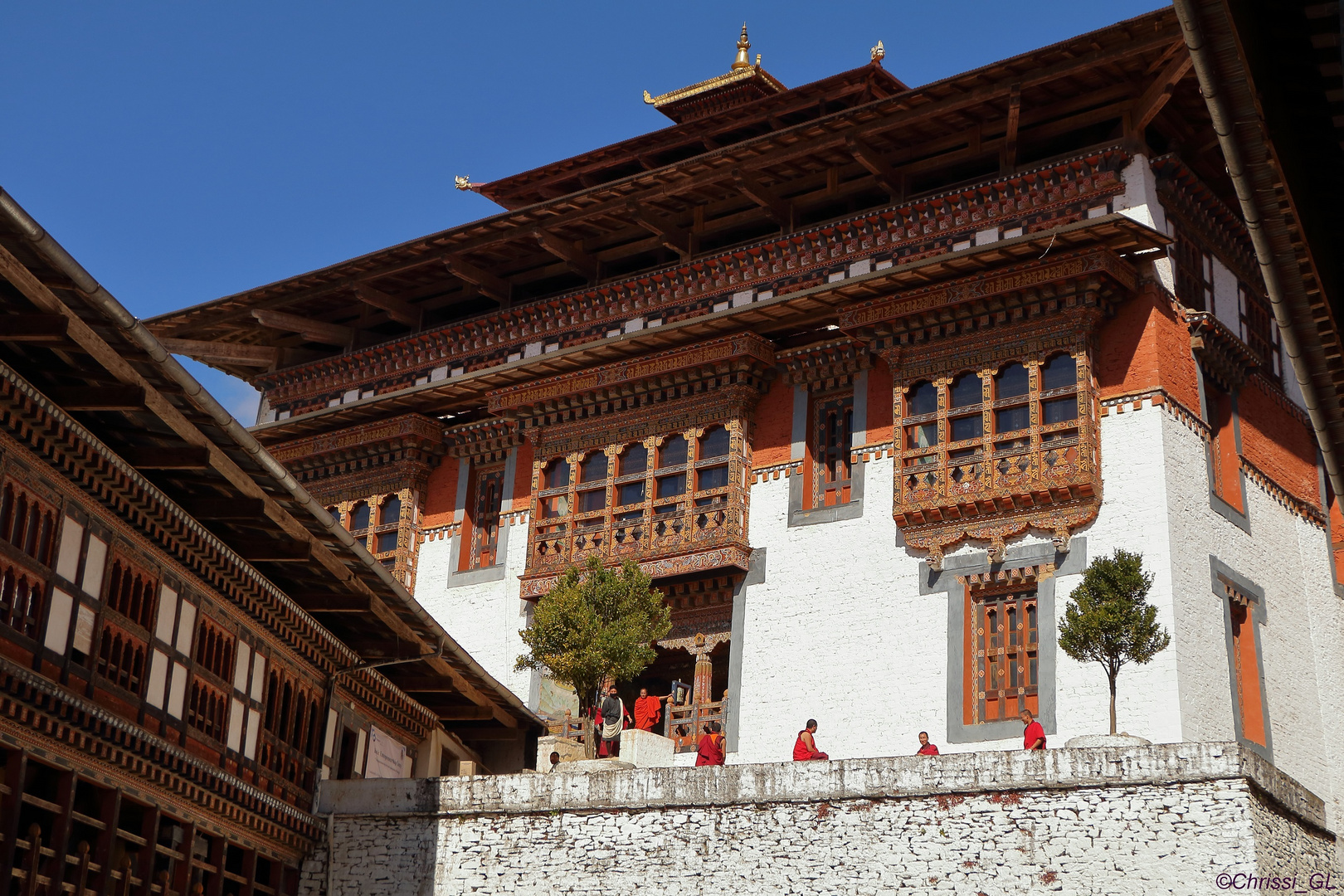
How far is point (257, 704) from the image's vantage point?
1680cm

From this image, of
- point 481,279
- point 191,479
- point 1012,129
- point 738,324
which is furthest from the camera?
point 481,279

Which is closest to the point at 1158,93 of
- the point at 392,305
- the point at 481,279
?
the point at 481,279

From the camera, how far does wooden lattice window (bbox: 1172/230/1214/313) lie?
22.0 meters

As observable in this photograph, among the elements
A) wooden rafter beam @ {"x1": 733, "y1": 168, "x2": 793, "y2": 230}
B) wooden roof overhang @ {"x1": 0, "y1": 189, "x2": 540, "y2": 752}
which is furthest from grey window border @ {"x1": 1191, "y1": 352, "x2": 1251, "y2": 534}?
wooden roof overhang @ {"x1": 0, "y1": 189, "x2": 540, "y2": 752}

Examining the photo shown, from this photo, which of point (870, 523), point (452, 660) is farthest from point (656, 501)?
point (452, 660)

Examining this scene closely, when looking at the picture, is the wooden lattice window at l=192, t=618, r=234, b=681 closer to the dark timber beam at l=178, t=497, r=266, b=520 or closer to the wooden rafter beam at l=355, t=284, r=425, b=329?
the dark timber beam at l=178, t=497, r=266, b=520

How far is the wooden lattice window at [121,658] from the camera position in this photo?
559 inches

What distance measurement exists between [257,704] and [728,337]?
9166 millimetres

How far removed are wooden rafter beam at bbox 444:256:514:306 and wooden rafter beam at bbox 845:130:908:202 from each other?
6.48m

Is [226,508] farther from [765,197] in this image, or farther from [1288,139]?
[765,197]

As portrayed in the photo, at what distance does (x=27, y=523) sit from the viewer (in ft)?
43.4

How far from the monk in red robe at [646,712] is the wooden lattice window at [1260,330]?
9.48m

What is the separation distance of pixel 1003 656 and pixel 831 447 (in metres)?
4.13

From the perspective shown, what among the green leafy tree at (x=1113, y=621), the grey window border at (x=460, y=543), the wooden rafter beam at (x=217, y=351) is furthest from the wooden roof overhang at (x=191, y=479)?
the wooden rafter beam at (x=217, y=351)
